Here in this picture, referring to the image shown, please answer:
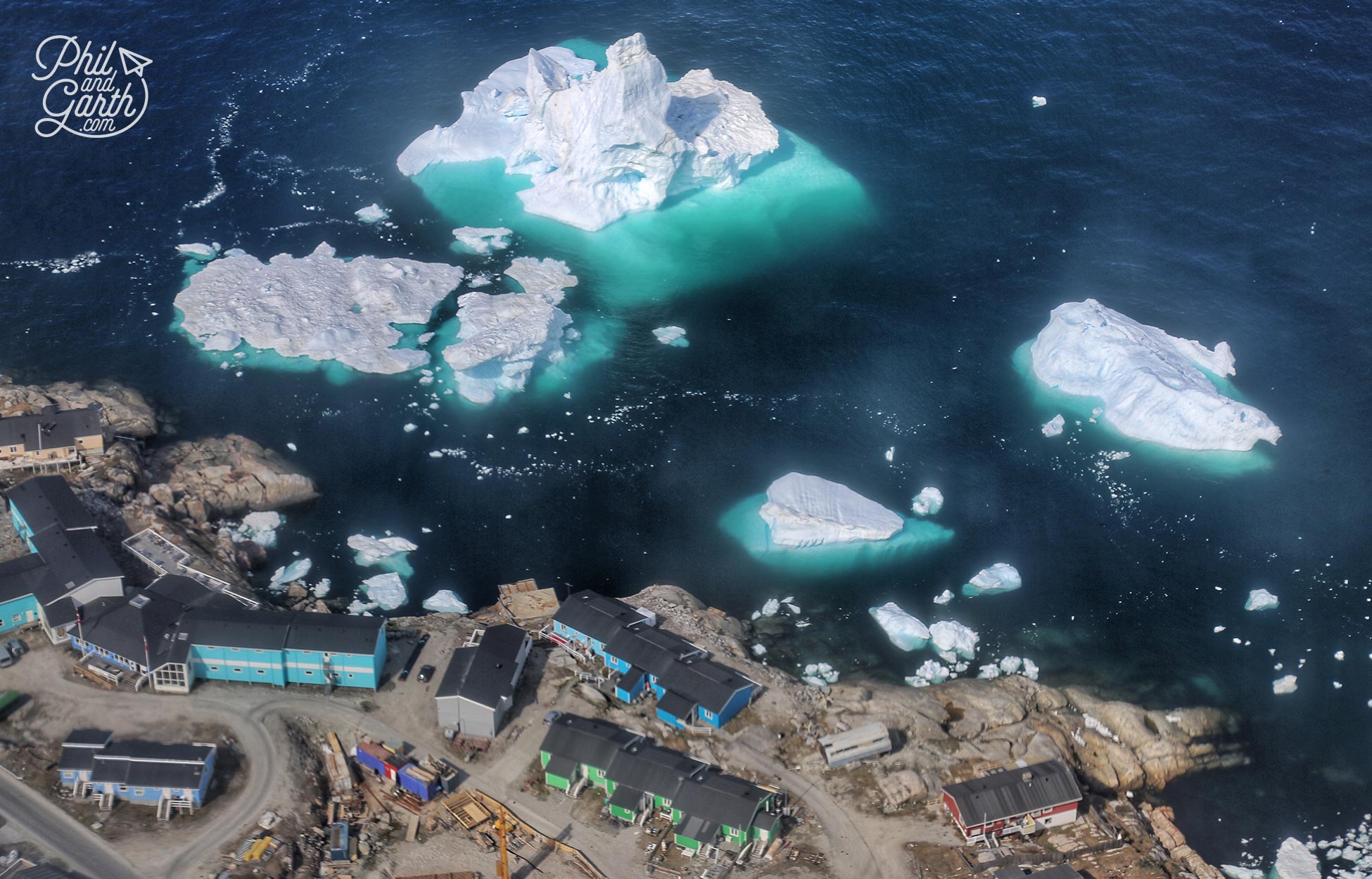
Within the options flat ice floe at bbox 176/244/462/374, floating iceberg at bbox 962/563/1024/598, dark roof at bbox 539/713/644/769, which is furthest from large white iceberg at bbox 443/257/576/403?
floating iceberg at bbox 962/563/1024/598

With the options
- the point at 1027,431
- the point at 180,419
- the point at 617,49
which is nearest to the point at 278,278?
the point at 180,419

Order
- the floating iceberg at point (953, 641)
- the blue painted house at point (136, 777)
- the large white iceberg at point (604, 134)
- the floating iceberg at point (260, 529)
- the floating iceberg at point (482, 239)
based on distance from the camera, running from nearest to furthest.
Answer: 1. the blue painted house at point (136, 777)
2. the floating iceberg at point (953, 641)
3. the floating iceberg at point (260, 529)
4. the large white iceberg at point (604, 134)
5. the floating iceberg at point (482, 239)

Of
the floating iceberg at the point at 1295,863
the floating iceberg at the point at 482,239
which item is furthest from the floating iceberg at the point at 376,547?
the floating iceberg at the point at 1295,863

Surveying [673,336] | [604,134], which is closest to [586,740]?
[673,336]

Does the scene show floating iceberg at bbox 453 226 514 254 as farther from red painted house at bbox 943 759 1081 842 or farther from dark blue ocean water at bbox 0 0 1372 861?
red painted house at bbox 943 759 1081 842

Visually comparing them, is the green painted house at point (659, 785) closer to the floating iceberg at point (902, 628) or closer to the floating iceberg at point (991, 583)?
the floating iceberg at point (902, 628)

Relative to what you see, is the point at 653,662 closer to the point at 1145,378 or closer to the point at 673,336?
the point at 673,336
